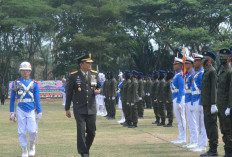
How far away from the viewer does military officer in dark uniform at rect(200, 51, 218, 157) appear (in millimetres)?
8922

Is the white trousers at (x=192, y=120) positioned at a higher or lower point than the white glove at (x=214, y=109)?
lower

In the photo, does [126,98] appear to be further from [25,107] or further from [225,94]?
[225,94]

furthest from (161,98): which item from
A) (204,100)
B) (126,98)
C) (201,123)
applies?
(204,100)

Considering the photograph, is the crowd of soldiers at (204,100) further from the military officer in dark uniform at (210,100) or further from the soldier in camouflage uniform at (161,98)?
the soldier in camouflage uniform at (161,98)

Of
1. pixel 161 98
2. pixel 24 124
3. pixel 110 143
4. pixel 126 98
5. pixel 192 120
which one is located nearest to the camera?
pixel 24 124

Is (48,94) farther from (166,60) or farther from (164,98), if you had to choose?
(164,98)

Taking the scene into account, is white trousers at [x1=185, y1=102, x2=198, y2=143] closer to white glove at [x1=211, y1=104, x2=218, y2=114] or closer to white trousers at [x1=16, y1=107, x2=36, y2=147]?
white glove at [x1=211, y1=104, x2=218, y2=114]

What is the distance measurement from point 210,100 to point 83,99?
8.80 ft

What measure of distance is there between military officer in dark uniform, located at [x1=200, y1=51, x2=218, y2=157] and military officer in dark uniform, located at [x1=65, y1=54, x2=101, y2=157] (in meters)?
2.28

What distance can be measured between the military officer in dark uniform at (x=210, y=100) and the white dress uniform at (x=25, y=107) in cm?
372

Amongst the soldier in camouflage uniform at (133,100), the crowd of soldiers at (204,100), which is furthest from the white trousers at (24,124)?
the soldier in camouflage uniform at (133,100)

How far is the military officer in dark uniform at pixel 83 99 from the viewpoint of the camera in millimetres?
8641

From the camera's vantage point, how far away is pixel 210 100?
29.5 feet

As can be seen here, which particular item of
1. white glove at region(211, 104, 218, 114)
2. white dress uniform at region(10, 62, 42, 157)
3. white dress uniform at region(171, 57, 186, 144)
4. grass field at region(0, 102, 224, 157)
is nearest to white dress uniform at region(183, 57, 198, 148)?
grass field at region(0, 102, 224, 157)
